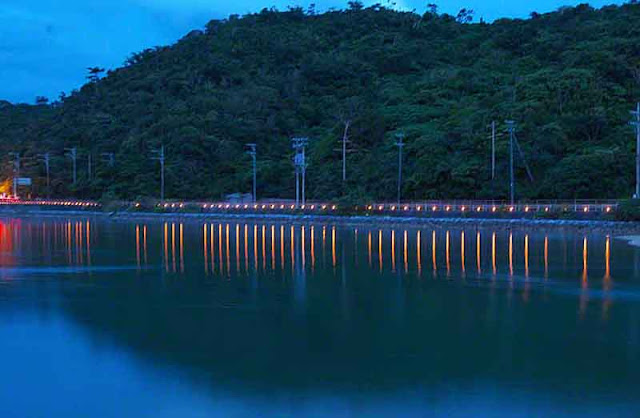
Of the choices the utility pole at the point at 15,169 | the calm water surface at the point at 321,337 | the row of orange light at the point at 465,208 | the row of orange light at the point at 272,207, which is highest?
the utility pole at the point at 15,169

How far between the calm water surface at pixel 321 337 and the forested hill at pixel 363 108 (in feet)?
106

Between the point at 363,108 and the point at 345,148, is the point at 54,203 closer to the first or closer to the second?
the point at 345,148

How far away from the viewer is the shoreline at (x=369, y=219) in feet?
126

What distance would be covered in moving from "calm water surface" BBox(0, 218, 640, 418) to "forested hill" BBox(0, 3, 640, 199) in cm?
3227

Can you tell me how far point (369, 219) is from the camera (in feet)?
161

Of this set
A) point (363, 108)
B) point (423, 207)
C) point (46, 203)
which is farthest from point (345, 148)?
point (46, 203)

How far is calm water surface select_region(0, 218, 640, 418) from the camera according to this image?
911 cm

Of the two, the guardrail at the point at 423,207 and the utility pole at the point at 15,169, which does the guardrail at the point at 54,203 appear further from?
the guardrail at the point at 423,207

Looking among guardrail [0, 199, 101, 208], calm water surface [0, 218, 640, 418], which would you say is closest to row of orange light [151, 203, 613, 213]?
guardrail [0, 199, 101, 208]

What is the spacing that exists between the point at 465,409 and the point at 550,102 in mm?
59196

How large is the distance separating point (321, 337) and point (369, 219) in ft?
121

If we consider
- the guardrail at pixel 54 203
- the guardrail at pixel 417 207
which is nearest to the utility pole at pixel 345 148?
the guardrail at pixel 417 207

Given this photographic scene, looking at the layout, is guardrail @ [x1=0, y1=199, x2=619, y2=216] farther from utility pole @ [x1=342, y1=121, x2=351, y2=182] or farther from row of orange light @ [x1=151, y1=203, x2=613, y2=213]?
utility pole @ [x1=342, y1=121, x2=351, y2=182]

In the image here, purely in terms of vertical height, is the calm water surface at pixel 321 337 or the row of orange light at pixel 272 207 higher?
the row of orange light at pixel 272 207
